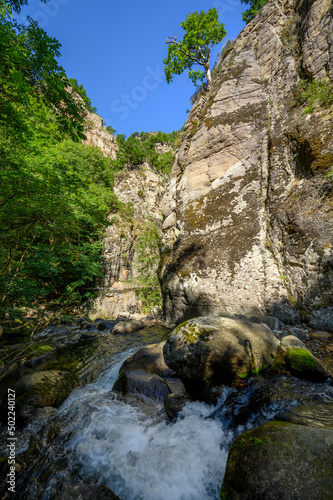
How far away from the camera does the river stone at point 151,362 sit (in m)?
4.67

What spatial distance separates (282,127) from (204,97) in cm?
715

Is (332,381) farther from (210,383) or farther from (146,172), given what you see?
(146,172)

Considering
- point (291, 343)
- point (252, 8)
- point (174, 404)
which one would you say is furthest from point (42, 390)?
point (252, 8)

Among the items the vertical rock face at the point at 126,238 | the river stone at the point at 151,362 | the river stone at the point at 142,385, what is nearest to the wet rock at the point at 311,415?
the river stone at the point at 142,385

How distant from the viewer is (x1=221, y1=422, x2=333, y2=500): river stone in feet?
4.86

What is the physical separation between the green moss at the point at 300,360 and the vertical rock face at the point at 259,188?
204 cm

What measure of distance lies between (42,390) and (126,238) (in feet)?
51.1

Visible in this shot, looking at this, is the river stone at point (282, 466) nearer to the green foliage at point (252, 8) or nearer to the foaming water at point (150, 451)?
the foaming water at point (150, 451)

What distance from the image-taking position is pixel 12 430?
3258 mm

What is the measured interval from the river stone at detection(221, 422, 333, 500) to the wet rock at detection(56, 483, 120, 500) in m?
1.31

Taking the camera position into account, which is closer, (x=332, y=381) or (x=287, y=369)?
(x=332, y=381)

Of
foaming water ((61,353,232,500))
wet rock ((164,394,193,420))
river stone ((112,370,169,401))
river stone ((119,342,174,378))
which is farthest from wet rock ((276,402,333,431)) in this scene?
river stone ((119,342,174,378))

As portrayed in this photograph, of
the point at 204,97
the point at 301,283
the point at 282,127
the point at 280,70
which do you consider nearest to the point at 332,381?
the point at 301,283

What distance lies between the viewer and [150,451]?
9.00ft
